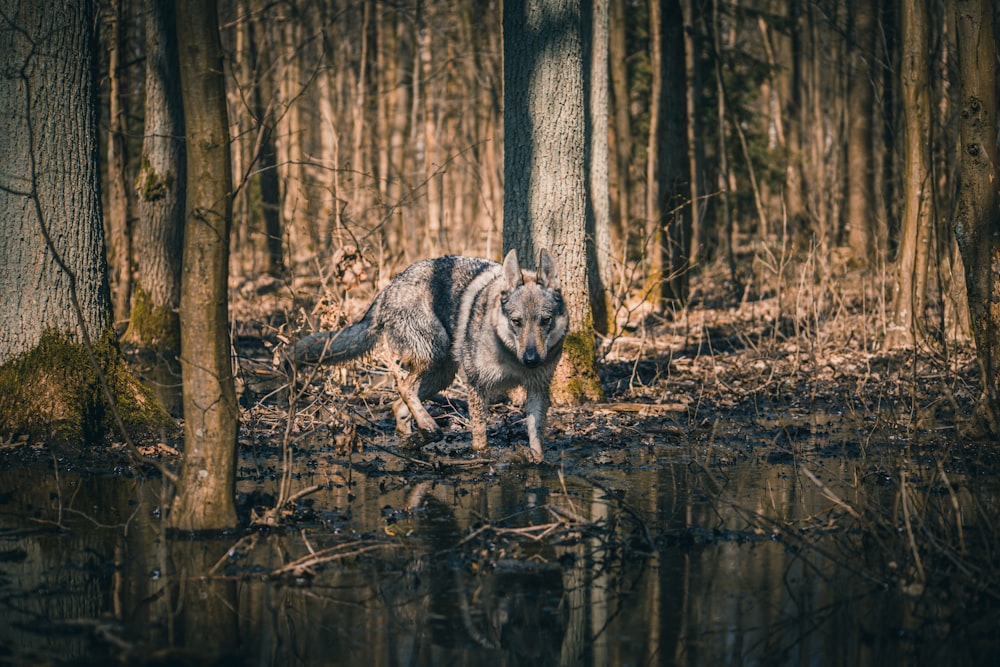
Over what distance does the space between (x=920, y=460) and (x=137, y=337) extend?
39.0ft

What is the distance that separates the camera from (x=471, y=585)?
225 inches

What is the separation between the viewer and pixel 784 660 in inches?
183

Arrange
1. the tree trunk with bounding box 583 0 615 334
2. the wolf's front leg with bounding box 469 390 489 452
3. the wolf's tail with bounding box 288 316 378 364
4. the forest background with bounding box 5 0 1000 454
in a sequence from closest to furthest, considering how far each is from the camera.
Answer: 1. the wolf's front leg with bounding box 469 390 489 452
2. the wolf's tail with bounding box 288 316 378 364
3. the forest background with bounding box 5 0 1000 454
4. the tree trunk with bounding box 583 0 615 334

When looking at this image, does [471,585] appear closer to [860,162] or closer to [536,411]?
[536,411]

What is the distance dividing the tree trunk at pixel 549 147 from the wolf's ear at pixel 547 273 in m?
1.80

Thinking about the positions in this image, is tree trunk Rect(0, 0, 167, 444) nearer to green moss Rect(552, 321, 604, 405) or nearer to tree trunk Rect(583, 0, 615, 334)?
green moss Rect(552, 321, 604, 405)

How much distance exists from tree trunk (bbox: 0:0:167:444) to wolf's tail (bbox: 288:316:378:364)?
182 cm

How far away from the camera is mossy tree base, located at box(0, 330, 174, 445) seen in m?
9.17

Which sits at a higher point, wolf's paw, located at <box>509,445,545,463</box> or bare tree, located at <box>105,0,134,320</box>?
bare tree, located at <box>105,0,134,320</box>

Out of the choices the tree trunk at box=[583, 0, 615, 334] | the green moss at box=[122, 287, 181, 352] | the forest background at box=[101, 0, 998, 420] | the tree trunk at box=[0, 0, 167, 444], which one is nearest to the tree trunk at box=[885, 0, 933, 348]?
the forest background at box=[101, 0, 998, 420]

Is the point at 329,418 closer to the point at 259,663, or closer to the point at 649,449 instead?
the point at 649,449

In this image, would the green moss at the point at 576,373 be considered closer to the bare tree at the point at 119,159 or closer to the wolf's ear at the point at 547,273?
the wolf's ear at the point at 547,273

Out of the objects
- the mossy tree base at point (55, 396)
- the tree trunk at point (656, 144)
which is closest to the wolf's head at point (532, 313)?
the mossy tree base at point (55, 396)

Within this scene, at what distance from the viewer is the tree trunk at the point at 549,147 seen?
1120 centimetres
